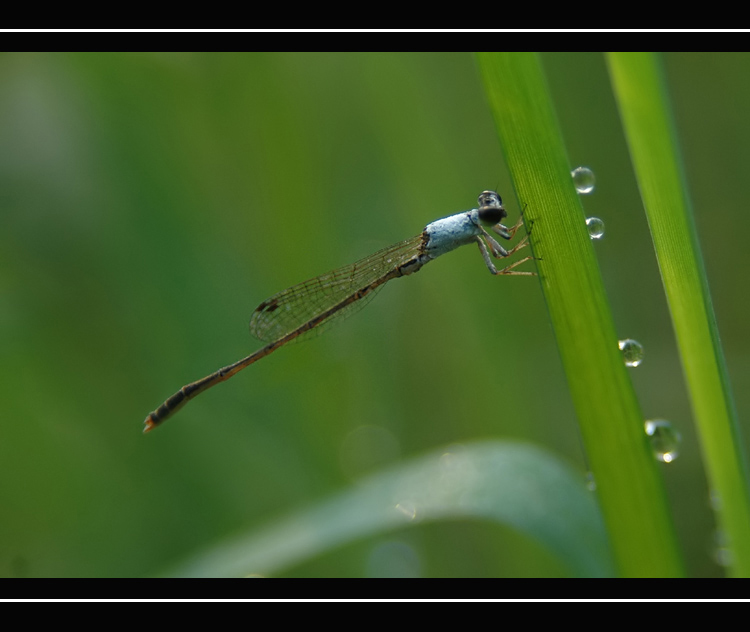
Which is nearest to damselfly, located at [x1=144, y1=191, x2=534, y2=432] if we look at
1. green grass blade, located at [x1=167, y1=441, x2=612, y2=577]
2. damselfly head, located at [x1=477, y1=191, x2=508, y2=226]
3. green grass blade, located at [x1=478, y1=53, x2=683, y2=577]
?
damselfly head, located at [x1=477, y1=191, x2=508, y2=226]

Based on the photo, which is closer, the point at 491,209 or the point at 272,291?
the point at 491,209

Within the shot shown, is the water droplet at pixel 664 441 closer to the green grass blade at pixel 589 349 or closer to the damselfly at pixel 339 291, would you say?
the green grass blade at pixel 589 349

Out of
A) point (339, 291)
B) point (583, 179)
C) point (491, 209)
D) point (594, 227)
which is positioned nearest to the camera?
point (594, 227)

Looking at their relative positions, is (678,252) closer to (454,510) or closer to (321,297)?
(454,510)

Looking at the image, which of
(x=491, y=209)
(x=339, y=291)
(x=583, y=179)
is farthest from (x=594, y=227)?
(x=339, y=291)

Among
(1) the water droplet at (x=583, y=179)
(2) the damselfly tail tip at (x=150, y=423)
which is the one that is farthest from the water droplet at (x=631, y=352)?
(2) the damselfly tail tip at (x=150, y=423)
